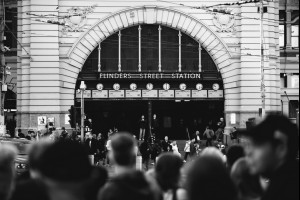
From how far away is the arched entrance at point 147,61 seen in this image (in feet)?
188

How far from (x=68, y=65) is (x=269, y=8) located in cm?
1599

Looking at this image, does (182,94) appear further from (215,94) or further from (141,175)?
(141,175)

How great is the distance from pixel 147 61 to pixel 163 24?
10.6 ft

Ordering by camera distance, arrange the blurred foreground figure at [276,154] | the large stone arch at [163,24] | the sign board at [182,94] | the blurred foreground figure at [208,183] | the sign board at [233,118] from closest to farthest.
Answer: the blurred foreground figure at [208,183] → the blurred foreground figure at [276,154] → the sign board at [233,118] → the large stone arch at [163,24] → the sign board at [182,94]

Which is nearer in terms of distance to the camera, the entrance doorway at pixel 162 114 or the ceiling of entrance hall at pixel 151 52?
the ceiling of entrance hall at pixel 151 52

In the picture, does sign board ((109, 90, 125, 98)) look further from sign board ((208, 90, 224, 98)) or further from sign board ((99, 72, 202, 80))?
sign board ((208, 90, 224, 98))

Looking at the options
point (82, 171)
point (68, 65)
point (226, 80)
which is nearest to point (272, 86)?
point (226, 80)

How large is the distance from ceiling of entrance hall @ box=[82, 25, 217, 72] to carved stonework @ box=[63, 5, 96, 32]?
2533 millimetres

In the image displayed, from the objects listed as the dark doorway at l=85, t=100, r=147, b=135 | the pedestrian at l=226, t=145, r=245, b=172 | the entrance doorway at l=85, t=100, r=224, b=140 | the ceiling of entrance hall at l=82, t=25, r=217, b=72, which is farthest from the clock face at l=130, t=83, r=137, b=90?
the pedestrian at l=226, t=145, r=245, b=172

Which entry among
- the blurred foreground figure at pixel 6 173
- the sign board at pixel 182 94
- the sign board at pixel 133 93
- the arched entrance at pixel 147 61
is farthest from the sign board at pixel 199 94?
the blurred foreground figure at pixel 6 173

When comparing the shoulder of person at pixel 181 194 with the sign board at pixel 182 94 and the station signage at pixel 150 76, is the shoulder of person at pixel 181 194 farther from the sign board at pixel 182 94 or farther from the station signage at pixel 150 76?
the sign board at pixel 182 94

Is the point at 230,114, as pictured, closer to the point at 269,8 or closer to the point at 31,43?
the point at 269,8

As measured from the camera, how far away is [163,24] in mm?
57656

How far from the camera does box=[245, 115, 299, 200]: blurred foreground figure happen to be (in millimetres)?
6414
